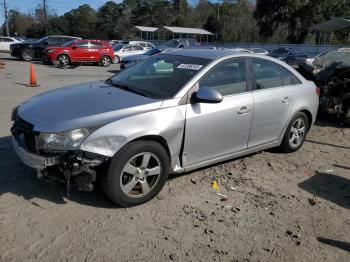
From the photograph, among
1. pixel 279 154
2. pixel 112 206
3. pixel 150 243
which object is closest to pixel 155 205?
pixel 112 206

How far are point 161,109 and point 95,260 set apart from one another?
5.54 ft

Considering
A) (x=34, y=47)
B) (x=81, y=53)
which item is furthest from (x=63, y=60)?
(x=34, y=47)

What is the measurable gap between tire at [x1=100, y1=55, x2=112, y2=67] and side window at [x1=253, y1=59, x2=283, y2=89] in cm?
1907

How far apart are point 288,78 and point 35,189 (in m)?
3.90

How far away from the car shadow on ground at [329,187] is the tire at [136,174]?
6.50 feet

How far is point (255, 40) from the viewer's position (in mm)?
61531

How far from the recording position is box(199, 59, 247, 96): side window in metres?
4.49

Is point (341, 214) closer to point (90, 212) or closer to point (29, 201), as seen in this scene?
point (90, 212)

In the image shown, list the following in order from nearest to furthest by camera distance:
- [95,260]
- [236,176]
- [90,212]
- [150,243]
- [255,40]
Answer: [95,260] < [150,243] < [90,212] < [236,176] < [255,40]

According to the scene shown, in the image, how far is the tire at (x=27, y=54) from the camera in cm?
2438

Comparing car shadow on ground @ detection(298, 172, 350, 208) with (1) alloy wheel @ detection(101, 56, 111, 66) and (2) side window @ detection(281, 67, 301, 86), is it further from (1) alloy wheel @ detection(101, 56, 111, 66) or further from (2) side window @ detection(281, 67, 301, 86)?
(1) alloy wheel @ detection(101, 56, 111, 66)

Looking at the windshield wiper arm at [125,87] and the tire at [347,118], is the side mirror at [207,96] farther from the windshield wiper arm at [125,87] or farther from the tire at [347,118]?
the tire at [347,118]

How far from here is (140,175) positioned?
3881 mm

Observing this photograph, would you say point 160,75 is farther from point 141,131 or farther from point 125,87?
point 141,131
